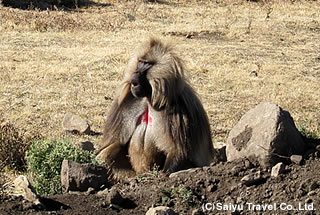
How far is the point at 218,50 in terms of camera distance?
14.7 meters

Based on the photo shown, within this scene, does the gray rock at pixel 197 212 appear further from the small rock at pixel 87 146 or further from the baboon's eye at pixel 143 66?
the small rock at pixel 87 146

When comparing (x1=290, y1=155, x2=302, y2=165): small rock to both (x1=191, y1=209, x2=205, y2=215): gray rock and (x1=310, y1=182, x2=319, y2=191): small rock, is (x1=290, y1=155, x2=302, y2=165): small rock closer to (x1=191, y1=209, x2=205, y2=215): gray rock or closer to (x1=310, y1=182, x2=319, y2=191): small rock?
(x1=310, y1=182, x2=319, y2=191): small rock

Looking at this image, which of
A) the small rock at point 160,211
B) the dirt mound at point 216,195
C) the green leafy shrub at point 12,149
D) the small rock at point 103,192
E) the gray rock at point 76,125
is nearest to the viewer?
the small rock at point 160,211

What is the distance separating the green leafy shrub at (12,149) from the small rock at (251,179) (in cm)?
299

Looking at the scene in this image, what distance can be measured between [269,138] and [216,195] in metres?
0.67

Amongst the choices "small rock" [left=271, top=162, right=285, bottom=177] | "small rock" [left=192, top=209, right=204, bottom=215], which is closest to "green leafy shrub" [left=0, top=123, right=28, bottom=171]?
"small rock" [left=192, top=209, right=204, bottom=215]

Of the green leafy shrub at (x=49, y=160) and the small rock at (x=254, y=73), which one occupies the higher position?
the green leafy shrub at (x=49, y=160)

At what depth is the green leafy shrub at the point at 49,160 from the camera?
→ 5.75 meters

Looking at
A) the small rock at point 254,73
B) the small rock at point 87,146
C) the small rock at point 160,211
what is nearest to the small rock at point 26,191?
the small rock at point 160,211

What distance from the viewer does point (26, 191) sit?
4766 millimetres

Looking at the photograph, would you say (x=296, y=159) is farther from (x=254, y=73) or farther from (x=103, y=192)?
(x=254, y=73)

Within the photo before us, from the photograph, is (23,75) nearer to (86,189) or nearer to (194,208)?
(86,189)

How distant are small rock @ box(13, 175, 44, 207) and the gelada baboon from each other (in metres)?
1.59

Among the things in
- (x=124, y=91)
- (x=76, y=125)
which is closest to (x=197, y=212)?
(x=124, y=91)
